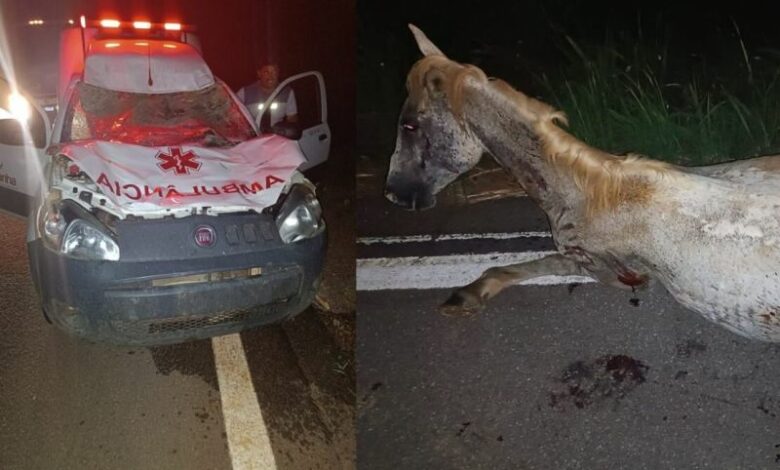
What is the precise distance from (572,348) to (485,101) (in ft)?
4.43

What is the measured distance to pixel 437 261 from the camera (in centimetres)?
416

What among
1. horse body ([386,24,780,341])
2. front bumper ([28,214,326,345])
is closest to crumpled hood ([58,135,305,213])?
front bumper ([28,214,326,345])

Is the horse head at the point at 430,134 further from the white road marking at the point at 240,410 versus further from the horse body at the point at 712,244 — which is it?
the white road marking at the point at 240,410

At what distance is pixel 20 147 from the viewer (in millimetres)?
4250

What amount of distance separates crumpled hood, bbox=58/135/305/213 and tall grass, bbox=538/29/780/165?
3.12 m

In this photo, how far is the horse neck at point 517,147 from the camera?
2908 mm

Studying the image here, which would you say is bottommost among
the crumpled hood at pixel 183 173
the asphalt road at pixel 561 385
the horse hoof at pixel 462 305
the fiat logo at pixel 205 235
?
the asphalt road at pixel 561 385

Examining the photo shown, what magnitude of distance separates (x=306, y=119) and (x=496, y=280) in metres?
3.24

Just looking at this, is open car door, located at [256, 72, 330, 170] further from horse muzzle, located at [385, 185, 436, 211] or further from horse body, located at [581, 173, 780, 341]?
horse body, located at [581, 173, 780, 341]

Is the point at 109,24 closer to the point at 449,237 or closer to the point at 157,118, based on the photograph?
the point at 157,118

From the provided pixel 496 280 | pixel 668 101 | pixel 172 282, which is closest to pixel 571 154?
pixel 496 280

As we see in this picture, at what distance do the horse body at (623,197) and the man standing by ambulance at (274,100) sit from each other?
2.06 metres

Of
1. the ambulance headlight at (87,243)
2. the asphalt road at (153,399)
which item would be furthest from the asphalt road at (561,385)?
the ambulance headlight at (87,243)

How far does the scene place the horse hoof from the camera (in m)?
3.44
